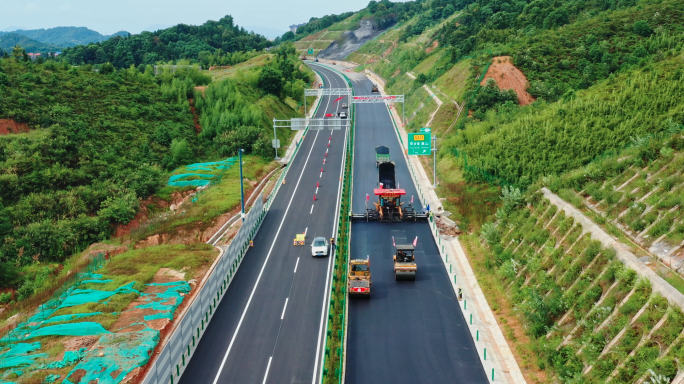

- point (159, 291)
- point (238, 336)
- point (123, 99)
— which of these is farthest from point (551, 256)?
point (123, 99)

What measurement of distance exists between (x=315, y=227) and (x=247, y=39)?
431ft

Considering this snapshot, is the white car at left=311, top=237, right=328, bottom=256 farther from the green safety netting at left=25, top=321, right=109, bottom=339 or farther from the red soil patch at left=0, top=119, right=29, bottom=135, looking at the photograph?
the red soil patch at left=0, top=119, right=29, bottom=135

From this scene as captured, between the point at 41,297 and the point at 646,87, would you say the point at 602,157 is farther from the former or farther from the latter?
the point at 41,297

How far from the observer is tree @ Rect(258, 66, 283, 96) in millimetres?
93875

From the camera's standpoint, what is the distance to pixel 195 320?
28203mm

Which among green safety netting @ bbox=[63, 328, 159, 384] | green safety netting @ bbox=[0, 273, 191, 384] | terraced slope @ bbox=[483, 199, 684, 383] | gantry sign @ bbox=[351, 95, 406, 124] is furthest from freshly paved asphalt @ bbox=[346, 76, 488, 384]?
gantry sign @ bbox=[351, 95, 406, 124]

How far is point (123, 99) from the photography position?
2879 inches

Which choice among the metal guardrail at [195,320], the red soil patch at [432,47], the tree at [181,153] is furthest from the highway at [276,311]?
the red soil patch at [432,47]

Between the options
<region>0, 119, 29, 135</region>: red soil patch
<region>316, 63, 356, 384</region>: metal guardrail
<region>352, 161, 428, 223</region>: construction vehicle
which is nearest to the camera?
<region>316, 63, 356, 384</region>: metal guardrail

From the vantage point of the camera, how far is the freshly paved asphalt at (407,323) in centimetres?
2569

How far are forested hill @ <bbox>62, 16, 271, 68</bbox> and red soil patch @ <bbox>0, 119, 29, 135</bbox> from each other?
7336 cm

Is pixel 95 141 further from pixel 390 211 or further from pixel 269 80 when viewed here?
pixel 269 80

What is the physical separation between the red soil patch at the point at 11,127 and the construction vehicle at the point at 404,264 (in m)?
44.7

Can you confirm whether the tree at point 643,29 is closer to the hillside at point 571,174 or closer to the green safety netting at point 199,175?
the hillside at point 571,174
